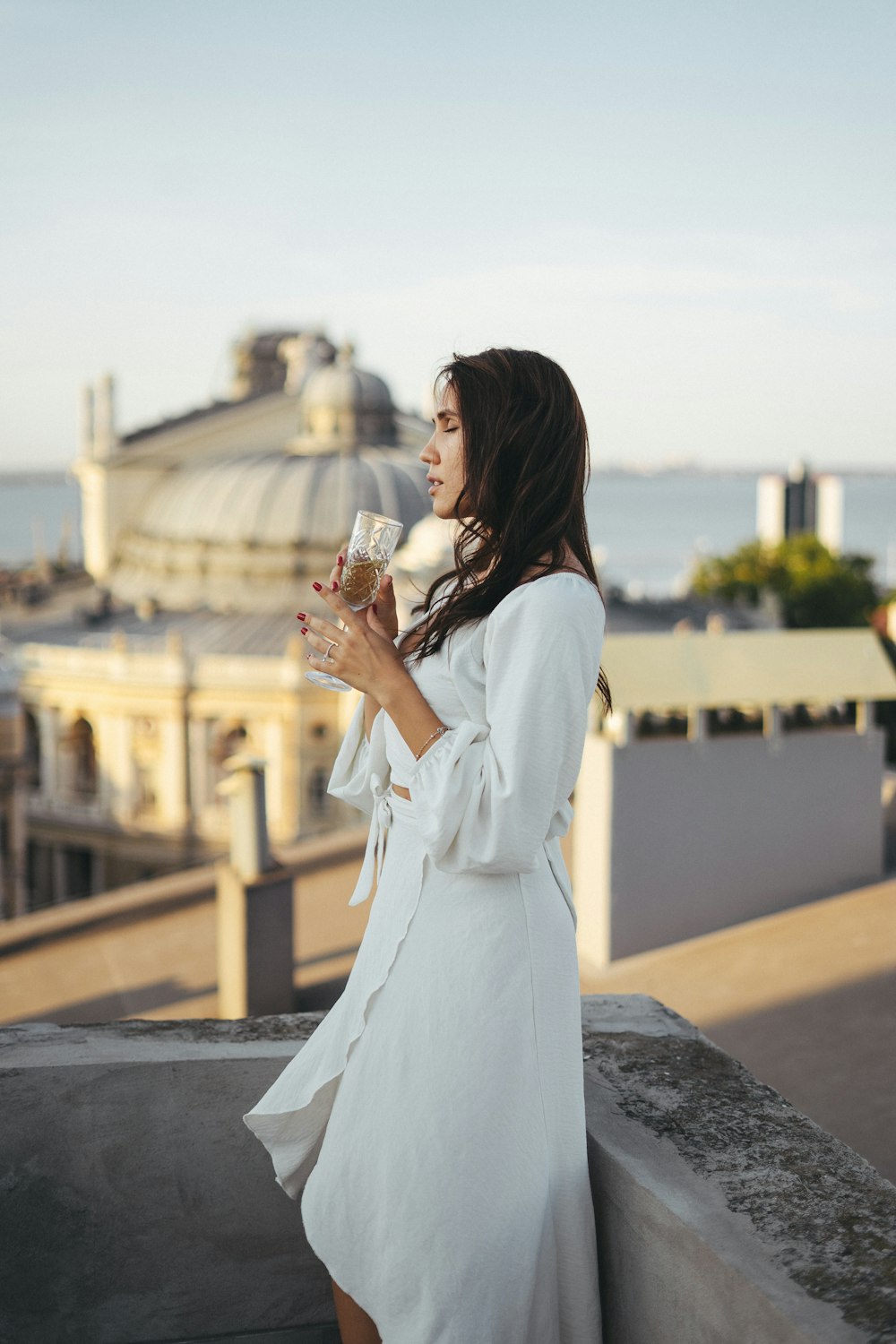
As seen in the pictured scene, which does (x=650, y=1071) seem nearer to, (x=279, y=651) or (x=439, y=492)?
(x=439, y=492)

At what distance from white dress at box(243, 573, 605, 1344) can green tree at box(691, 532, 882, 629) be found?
35.5 m

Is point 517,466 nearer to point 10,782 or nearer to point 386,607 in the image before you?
point 386,607

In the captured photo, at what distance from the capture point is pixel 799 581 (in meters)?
38.2

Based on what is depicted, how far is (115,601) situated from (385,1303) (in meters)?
36.8

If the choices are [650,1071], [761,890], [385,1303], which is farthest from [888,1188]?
[761,890]

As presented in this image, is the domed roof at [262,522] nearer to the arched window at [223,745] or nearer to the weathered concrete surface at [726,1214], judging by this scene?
the arched window at [223,745]

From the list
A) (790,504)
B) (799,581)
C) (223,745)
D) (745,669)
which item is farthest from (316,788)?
(790,504)

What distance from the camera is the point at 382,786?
2.11 m

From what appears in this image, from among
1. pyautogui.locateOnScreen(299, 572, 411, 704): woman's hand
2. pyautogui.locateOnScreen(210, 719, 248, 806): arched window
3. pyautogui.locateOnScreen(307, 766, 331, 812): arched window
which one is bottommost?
pyautogui.locateOnScreen(307, 766, 331, 812): arched window

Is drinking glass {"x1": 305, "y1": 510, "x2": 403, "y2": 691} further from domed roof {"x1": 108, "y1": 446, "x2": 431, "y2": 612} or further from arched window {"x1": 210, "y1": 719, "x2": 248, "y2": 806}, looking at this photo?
domed roof {"x1": 108, "y1": 446, "x2": 431, "y2": 612}

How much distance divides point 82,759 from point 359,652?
3099cm

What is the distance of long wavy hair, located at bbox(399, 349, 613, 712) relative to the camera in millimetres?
1911

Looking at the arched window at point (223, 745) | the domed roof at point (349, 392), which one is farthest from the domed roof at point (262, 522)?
the arched window at point (223, 745)

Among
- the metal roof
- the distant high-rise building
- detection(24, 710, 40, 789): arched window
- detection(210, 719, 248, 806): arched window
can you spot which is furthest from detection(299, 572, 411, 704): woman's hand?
the distant high-rise building
